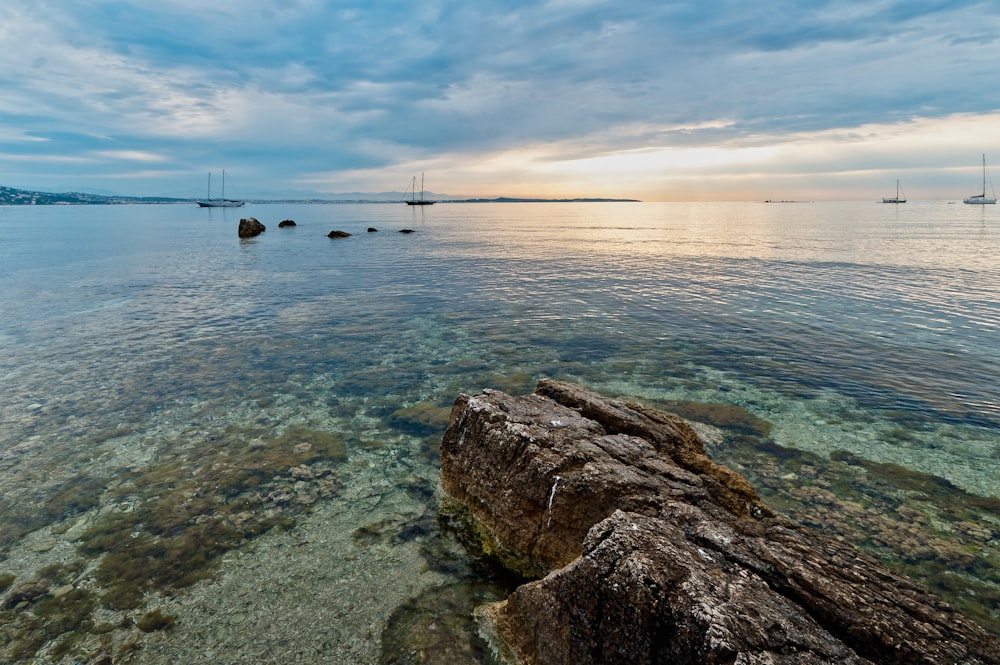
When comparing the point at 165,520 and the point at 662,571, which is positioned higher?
the point at 662,571

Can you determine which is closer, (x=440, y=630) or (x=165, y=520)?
(x=440, y=630)

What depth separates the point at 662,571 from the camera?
558 centimetres

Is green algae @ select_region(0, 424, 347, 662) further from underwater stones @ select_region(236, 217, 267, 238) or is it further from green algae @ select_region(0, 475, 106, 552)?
underwater stones @ select_region(236, 217, 267, 238)

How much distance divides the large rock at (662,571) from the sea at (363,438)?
4.13 feet

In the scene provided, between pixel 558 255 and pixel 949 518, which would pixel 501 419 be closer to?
pixel 949 518

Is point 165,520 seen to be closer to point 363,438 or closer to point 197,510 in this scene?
point 197,510

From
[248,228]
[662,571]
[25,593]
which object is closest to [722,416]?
[662,571]

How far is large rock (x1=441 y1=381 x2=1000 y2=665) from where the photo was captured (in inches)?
196

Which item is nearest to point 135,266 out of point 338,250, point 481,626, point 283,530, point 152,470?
point 338,250

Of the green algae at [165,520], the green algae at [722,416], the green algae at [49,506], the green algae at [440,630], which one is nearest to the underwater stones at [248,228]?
the green algae at [165,520]

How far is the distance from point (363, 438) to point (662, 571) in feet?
34.2

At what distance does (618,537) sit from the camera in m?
6.06

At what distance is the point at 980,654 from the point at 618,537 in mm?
3809

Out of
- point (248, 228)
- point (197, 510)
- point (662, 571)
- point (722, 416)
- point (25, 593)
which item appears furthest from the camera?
point (248, 228)
